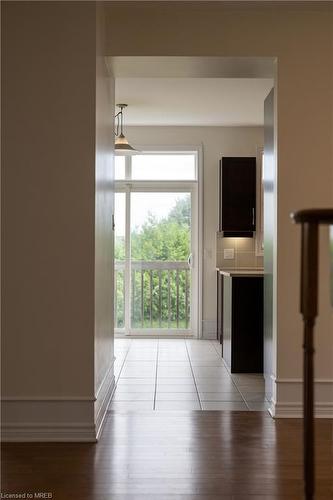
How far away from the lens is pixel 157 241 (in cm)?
752

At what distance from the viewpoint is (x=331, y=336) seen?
12.3 ft

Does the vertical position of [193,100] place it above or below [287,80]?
above

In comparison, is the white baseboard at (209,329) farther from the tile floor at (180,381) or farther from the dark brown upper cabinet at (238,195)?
the dark brown upper cabinet at (238,195)

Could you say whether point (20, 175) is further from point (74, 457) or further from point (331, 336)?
point (331, 336)

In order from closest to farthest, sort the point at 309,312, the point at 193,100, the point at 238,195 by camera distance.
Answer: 1. the point at 309,312
2. the point at 193,100
3. the point at 238,195

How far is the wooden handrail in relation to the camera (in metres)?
1.70

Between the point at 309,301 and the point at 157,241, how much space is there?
5822 millimetres

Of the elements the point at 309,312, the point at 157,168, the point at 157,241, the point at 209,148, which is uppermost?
the point at 209,148

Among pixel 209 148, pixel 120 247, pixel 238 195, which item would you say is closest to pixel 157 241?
pixel 120 247

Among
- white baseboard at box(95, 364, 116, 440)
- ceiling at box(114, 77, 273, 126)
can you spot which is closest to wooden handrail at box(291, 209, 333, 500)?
white baseboard at box(95, 364, 116, 440)

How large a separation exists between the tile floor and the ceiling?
8.49 ft

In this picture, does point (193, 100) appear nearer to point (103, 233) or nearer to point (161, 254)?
point (161, 254)

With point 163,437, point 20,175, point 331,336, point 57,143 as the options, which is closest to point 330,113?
point 331,336

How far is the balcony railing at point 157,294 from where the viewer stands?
749cm
